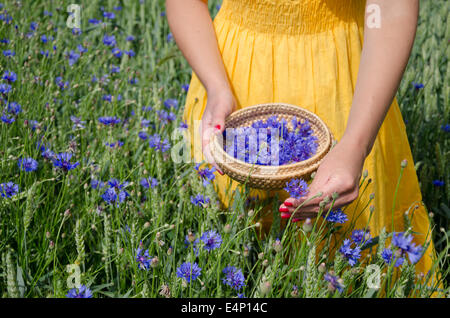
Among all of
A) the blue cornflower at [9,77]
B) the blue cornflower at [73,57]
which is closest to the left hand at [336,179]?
the blue cornflower at [9,77]

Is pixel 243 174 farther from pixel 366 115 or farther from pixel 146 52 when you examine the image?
pixel 146 52

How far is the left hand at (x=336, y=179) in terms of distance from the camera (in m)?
0.95

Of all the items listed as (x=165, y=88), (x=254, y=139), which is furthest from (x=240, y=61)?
(x=165, y=88)

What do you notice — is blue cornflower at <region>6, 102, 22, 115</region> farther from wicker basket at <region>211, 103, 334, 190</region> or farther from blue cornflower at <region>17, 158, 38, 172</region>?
wicker basket at <region>211, 103, 334, 190</region>

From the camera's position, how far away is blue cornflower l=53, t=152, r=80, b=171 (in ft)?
4.26

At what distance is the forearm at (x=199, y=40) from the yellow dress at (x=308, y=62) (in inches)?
2.4

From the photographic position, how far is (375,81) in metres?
1.03

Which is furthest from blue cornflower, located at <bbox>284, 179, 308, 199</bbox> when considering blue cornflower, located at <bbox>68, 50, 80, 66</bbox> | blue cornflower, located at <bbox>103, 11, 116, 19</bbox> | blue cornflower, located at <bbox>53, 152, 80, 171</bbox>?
blue cornflower, located at <bbox>103, 11, 116, 19</bbox>

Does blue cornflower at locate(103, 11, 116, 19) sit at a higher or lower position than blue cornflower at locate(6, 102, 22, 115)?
higher

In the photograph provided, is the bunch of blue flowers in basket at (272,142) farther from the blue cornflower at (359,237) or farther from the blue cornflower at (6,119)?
the blue cornflower at (6,119)

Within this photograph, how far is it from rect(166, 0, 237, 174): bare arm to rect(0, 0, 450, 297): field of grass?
0.16 m

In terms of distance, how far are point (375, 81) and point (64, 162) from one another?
802mm
